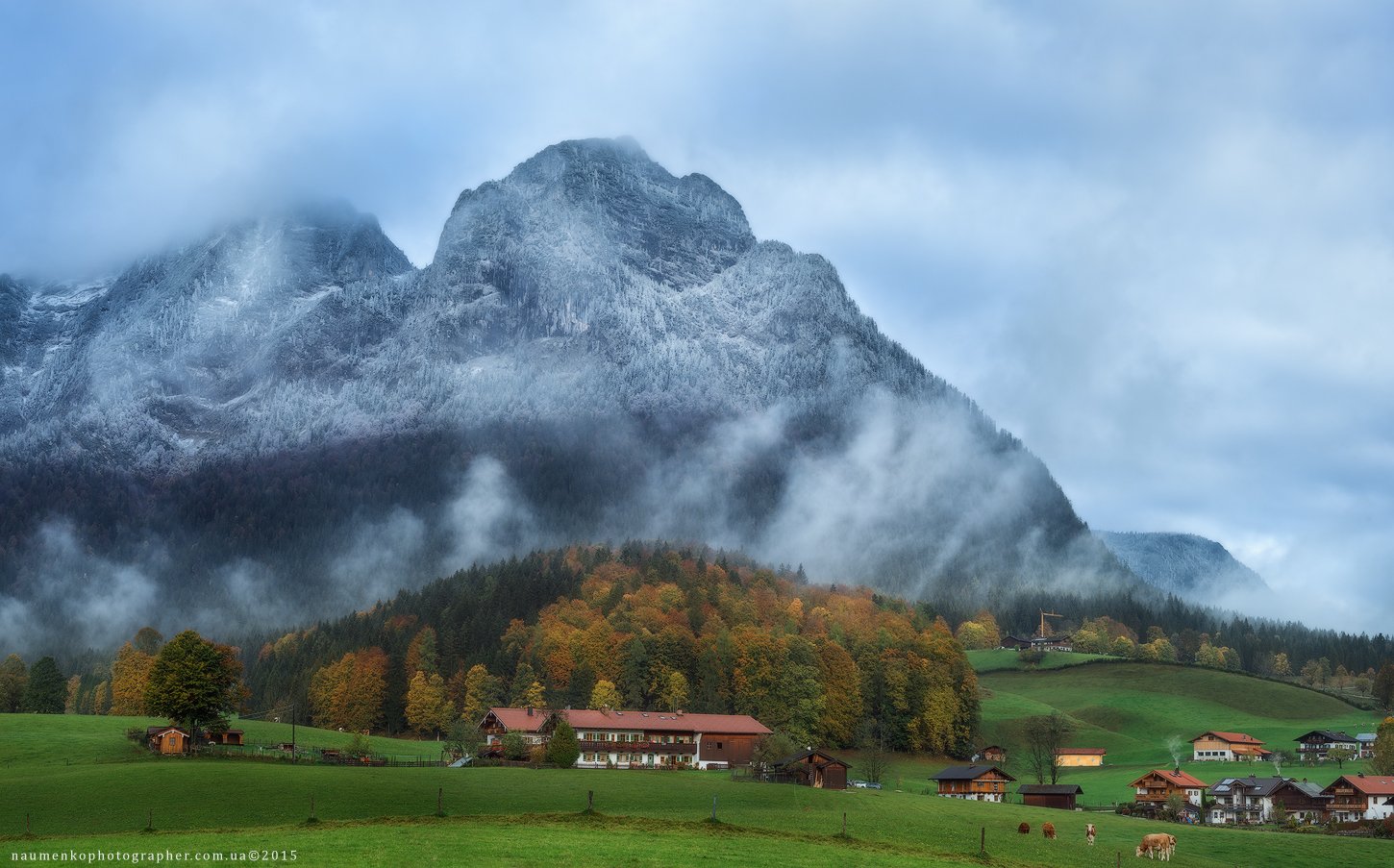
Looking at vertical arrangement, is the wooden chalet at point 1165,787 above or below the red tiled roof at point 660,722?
below

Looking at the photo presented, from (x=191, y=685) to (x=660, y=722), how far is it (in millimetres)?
47256

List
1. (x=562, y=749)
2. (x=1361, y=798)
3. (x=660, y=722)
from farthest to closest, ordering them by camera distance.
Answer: (x=660, y=722)
(x=1361, y=798)
(x=562, y=749)

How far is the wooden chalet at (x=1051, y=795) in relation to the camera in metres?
103

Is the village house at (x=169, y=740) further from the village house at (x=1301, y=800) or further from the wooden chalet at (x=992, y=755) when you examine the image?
the village house at (x=1301, y=800)

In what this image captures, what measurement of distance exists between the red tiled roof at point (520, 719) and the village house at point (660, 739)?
6.70 ft

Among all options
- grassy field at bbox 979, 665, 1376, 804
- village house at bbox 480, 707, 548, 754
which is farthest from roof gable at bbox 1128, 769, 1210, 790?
village house at bbox 480, 707, 548, 754

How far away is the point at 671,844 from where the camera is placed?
45469 mm

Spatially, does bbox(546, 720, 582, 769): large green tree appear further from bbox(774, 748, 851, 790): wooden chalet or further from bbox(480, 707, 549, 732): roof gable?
bbox(774, 748, 851, 790): wooden chalet

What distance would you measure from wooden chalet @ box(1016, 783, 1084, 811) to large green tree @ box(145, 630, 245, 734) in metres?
74.4

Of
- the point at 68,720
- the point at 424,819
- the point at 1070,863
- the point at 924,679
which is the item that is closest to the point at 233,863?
the point at 424,819

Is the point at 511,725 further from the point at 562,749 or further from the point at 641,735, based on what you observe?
the point at 562,749

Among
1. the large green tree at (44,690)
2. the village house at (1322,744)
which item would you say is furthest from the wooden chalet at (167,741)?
the village house at (1322,744)

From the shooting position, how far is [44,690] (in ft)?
461

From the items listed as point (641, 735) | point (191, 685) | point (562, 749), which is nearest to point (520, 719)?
point (641, 735)
